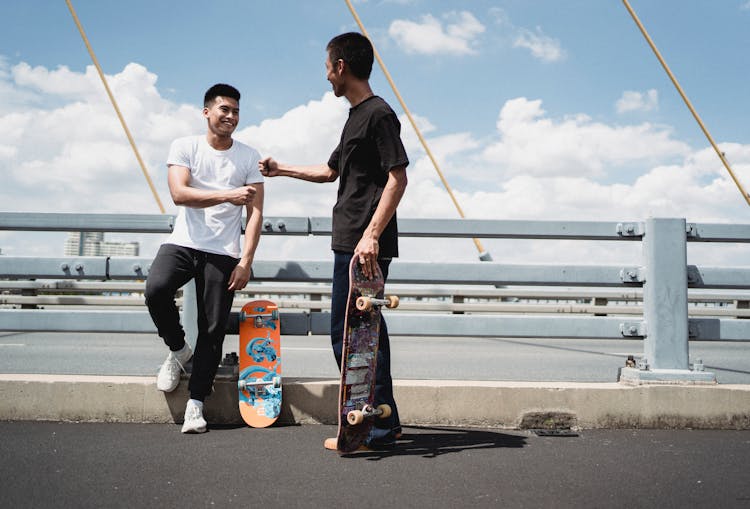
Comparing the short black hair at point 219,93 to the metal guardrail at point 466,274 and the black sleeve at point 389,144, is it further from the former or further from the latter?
the black sleeve at point 389,144

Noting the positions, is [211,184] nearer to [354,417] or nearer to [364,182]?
[364,182]

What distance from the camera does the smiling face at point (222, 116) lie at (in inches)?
145

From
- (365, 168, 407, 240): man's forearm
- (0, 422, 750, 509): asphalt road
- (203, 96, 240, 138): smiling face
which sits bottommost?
(0, 422, 750, 509): asphalt road

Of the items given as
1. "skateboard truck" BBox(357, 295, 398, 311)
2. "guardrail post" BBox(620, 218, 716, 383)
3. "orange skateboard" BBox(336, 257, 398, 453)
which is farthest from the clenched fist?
"guardrail post" BBox(620, 218, 716, 383)

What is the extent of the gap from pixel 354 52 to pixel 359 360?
1634 millimetres

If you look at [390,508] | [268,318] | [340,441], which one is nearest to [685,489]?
[390,508]

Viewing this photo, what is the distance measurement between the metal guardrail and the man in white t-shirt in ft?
0.89

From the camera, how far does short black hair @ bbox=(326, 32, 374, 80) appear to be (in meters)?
3.22

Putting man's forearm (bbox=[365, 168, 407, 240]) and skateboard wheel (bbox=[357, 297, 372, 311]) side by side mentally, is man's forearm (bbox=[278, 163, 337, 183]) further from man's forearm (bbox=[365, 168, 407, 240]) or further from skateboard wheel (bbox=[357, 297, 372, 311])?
skateboard wheel (bbox=[357, 297, 372, 311])

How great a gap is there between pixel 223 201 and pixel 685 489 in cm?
268

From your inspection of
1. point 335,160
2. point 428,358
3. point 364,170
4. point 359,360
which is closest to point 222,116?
point 335,160

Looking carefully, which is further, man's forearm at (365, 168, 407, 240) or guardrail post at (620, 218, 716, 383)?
guardrail post at (620, 218, 716, 383)

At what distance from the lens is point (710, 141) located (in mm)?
14547

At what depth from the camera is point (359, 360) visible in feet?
10.1
